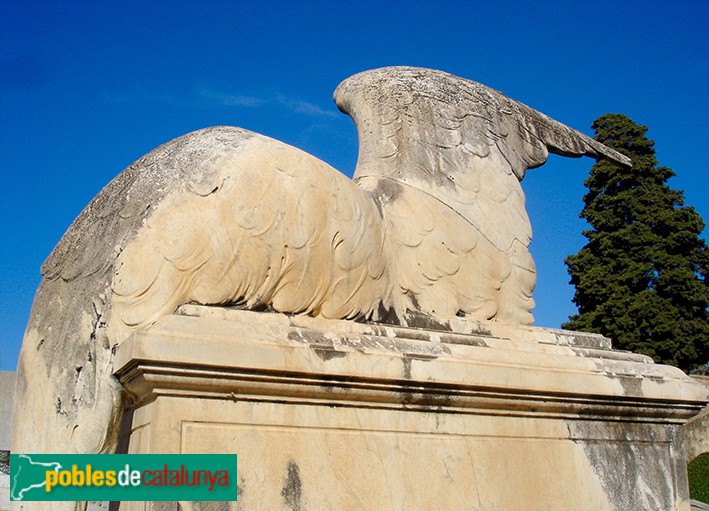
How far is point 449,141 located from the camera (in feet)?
13.6

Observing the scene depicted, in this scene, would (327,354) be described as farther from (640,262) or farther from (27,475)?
(640,262)

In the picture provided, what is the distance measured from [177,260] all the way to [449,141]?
5.96 feet

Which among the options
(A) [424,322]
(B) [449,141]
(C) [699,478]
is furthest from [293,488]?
(C) [699,478]

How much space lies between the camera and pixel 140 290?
2.90m

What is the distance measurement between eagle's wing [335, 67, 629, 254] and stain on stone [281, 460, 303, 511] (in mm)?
1667

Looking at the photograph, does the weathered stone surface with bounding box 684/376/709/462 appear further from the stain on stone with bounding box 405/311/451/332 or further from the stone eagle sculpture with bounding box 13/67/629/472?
the stain on stone with bounding box 405/311/451/332

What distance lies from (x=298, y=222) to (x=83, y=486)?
1291mm

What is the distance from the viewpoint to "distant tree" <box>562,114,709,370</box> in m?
19.1

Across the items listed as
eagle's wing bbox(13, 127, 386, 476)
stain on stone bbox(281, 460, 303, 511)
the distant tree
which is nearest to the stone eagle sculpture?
eagle's wing bbox(13, 127, 386, 476)

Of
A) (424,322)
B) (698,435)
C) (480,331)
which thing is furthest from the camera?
(698,435)

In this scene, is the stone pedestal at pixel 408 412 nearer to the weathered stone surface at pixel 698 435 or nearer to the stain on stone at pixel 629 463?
the stain on stone at pixel 629 463

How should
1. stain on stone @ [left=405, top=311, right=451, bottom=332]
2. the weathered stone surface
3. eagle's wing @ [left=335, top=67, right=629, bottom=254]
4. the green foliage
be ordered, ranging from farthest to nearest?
the weathered stone surface < the green foliage < eagle's wing @ [left=335, top=67, right=629, bottom=254] < stain on stone @ [left=405, top=311, right=451, bottom=332]

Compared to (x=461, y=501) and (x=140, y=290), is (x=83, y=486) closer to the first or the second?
(x=140, y=290)

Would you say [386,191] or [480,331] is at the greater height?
[386,191]
